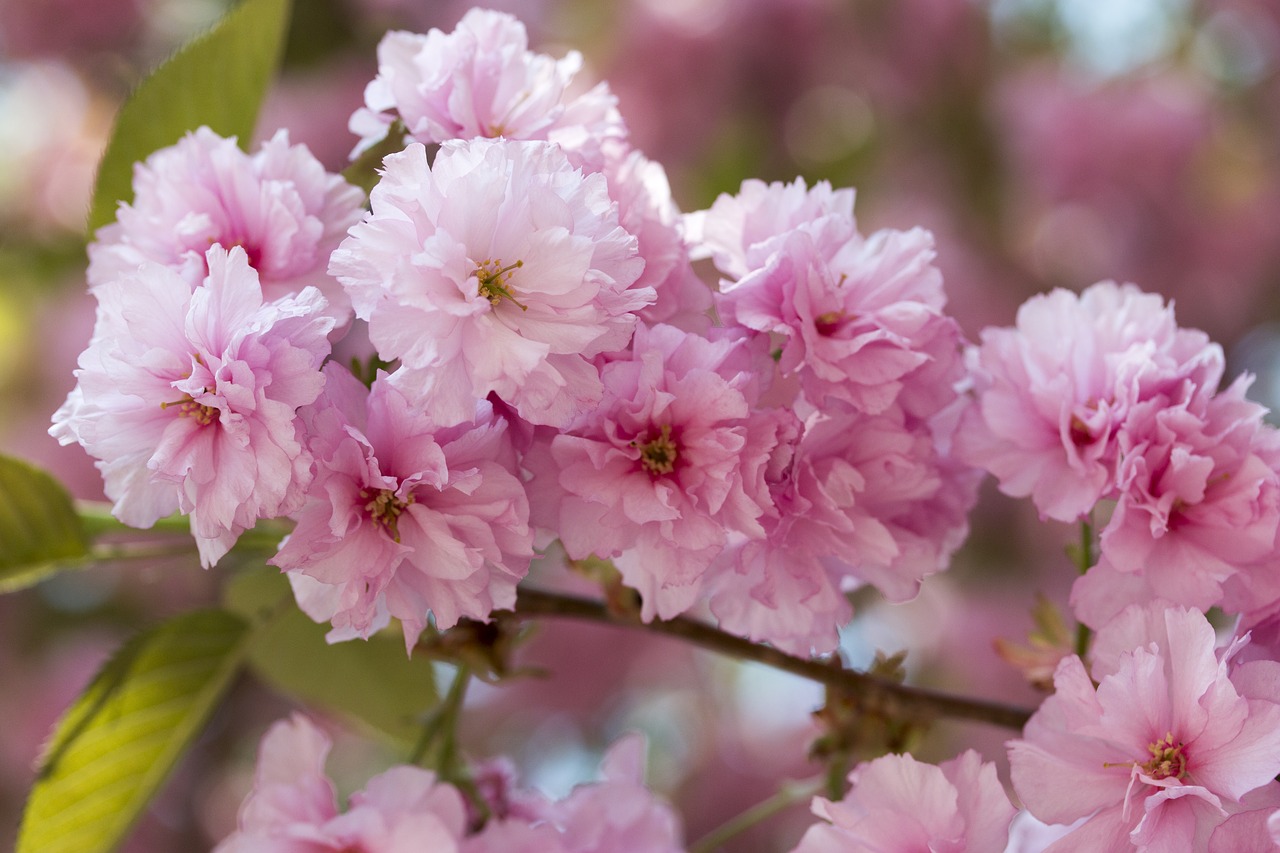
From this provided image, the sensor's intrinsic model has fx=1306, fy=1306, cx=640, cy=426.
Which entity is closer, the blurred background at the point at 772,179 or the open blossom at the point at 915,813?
the open blossom at the point at 915,813

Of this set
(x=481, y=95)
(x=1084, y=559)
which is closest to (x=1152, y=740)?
(x=1084, y=559)

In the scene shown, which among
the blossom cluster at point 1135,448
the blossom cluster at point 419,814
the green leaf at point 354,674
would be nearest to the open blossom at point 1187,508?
the blossom cluster at point 1135,448

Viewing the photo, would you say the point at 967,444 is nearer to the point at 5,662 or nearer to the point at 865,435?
the point at 865,435

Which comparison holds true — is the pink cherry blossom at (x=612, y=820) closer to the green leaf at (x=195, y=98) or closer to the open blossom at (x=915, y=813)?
the open blossom at (x=915, y=813)

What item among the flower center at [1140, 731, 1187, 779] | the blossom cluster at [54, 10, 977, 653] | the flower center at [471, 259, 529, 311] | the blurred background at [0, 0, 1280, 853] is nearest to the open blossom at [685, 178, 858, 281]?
the blossom cluster at [54, 10, 977, 653]

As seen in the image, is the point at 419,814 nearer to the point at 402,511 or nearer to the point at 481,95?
the point at 402,511
